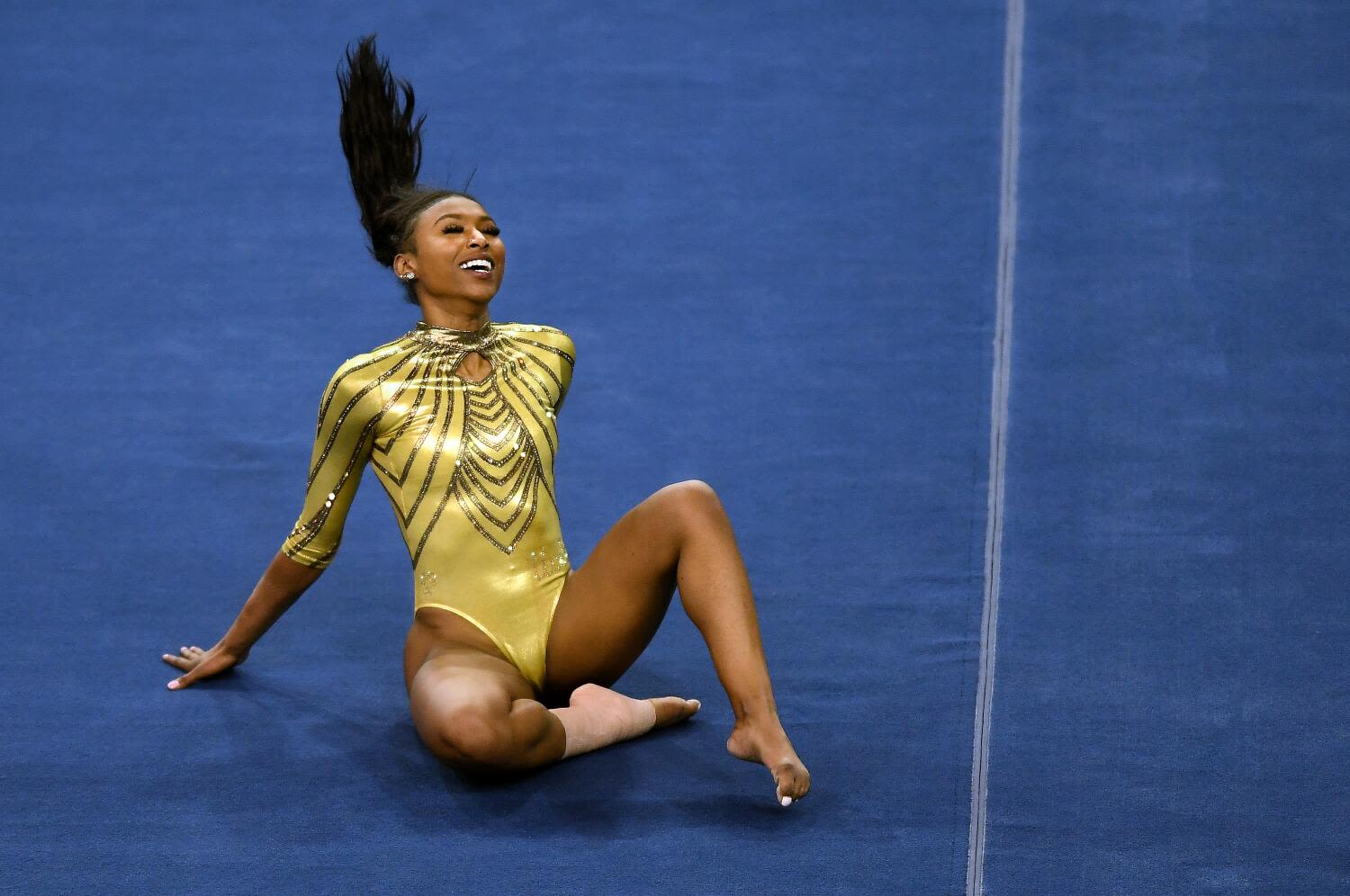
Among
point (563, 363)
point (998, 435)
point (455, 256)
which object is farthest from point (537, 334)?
point (998, 435)

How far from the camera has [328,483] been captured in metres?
2.62

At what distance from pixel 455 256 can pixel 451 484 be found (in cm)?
35

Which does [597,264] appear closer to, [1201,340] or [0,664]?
[1201,340]

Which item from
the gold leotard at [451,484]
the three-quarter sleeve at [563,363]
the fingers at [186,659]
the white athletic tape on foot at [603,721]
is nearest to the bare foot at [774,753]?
the white athletic tape on foot at [603,721]

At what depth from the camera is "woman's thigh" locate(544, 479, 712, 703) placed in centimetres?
→ 248

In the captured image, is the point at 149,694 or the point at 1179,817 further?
the point at 149,694

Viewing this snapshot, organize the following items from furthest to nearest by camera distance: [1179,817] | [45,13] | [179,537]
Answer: [45,13], [179,537], [1179,817]

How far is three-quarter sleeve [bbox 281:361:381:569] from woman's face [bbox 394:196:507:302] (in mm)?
187

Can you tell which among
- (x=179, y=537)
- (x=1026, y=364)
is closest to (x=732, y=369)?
(x=1026, y=364)

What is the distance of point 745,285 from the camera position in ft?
12.8

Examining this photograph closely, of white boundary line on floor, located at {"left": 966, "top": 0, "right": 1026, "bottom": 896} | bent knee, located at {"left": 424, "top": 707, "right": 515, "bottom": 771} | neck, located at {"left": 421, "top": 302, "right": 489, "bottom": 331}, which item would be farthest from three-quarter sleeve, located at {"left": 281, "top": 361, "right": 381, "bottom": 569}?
white boundary line on floor, located at {"left": 966, "top": 0, "right": 1026, "bottom": 896}

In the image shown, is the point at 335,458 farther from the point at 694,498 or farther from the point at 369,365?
the point at 694,498

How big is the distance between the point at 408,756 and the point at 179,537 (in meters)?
0.87

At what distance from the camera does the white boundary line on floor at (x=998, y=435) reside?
2359 millimetres
